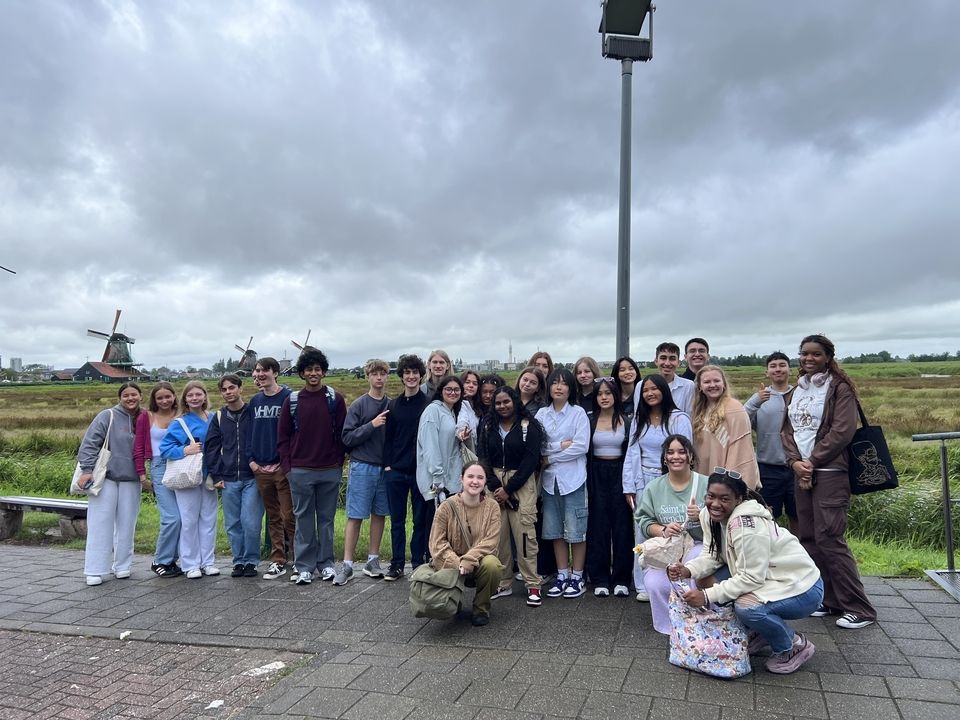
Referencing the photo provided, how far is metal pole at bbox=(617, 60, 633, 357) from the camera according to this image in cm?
625

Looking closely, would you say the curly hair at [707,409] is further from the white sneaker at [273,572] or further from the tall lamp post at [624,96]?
the white sneaker at [273,572]

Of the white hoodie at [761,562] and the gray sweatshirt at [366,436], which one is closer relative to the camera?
the white hoodie at [761,562]

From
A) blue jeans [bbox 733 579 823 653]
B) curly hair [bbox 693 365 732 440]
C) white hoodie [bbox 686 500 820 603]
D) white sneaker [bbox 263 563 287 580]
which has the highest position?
curly hair [bbox 693 365 732 440]

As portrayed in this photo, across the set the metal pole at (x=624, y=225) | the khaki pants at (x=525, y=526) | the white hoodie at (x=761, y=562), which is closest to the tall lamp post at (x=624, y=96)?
the metal pole at (x=624, y=225)

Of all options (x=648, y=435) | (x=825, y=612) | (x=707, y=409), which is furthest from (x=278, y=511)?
(x=825, y=612)

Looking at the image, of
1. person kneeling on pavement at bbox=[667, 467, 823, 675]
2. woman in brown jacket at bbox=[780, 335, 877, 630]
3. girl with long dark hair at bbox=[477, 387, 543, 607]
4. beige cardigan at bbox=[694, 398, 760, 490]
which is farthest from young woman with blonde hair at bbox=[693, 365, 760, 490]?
girl with long dark hair at bbox=[477, 387, 543, 607]

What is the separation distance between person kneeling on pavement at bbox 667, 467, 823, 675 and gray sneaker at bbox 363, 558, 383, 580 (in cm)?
320

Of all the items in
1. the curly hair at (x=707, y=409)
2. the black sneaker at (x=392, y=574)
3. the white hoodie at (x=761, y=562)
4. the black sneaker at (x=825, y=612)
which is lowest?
the black sneaker at (x=392, y=574)

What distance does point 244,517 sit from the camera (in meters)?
6.57

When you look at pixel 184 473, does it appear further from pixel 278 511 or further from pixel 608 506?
pixel 608 506

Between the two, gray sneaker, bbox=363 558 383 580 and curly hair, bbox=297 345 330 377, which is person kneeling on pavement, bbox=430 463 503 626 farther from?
curly hair, bbox=297 345 330 377

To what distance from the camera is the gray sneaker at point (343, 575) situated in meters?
6.05

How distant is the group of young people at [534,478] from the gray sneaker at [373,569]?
1cm

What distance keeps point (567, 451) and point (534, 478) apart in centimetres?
37
